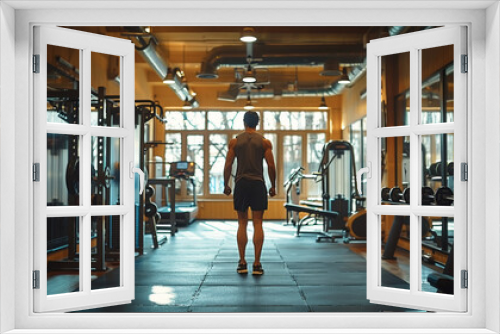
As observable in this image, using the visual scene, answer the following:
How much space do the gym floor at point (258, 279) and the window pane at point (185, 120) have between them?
551 centimetres

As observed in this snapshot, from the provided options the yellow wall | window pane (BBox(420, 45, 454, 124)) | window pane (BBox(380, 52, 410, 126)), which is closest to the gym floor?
window pane (BBox(420, 45, 454, 124))

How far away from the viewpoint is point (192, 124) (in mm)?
13148

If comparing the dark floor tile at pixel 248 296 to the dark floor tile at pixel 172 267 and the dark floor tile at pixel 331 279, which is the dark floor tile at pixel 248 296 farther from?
the dark floor tile at pixel 172 267

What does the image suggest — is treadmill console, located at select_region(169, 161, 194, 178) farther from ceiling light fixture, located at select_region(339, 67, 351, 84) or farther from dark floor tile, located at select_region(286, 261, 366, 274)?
dark floor tile, located at select_region(286, 261, 366, 274)

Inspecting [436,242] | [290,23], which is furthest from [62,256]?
[290,23]

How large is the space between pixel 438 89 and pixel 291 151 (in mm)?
7415

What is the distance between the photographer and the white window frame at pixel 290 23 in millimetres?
2934

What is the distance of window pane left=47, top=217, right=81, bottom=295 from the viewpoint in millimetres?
4648

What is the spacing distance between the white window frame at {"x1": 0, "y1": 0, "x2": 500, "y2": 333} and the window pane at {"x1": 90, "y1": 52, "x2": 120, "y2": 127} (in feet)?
8.68

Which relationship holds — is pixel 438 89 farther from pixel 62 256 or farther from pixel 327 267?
pixel 62 256

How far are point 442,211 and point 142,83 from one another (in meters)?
9.61

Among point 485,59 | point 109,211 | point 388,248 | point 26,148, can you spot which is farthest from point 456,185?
point 388,248

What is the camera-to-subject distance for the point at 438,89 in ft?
19.4

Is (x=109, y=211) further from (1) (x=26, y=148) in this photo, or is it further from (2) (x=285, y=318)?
(2) (x=285, y=318)
